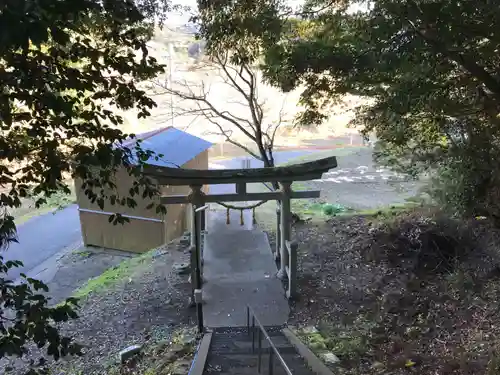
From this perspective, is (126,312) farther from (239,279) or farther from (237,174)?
(237,174)

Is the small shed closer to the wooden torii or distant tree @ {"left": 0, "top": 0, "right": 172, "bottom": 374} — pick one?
the wooden torii

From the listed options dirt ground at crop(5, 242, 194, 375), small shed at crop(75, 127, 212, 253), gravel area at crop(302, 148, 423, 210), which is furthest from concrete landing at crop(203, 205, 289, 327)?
gravel area at crop(302, 148, 423, 210)

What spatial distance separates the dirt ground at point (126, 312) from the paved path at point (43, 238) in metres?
3.28

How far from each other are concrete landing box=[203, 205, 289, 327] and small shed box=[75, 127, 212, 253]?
2012mm

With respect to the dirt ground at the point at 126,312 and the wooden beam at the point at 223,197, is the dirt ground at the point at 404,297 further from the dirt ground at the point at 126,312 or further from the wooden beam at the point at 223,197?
the dirt ground at the point at 126,312

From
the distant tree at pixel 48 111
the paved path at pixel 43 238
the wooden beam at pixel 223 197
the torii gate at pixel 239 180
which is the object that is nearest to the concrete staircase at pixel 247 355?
the torii gate at pixel 239 180

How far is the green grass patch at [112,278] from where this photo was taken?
27.6 feet

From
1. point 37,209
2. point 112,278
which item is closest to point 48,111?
point 112,278

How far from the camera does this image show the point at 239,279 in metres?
7.12

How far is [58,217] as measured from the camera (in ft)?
48.1

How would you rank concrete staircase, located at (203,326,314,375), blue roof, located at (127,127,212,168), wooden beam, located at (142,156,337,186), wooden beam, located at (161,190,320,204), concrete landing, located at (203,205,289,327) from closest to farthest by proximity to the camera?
concrete staircase, located at (203,326,314,375)
wooden beam, located at (142,156,337,186)
concrete landing, located at (203,205,289,327)
wooden beam, located at (161,190,320,204)
blue roof, located at (127,127,212,168)

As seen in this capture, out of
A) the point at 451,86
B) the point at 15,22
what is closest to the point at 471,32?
the point at 451,86

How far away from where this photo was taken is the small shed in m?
10.8

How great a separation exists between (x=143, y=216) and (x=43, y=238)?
417cm
